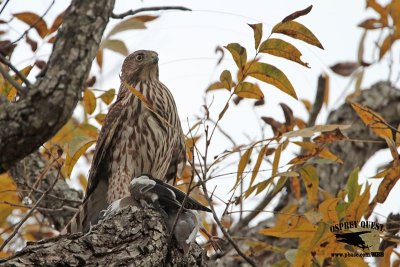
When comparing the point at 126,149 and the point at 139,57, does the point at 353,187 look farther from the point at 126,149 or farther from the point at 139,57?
the point at 139,57

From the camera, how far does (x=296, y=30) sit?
3.71 metres

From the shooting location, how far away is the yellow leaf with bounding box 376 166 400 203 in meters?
4.04

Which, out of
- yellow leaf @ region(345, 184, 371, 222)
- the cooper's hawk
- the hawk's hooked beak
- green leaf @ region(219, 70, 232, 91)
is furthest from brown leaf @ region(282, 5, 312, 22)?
the hawk's hooked beak

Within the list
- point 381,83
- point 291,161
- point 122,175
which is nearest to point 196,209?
point 291,161

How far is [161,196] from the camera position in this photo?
160 inches

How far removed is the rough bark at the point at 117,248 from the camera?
10.7ft

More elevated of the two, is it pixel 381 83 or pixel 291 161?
pixel 381 83

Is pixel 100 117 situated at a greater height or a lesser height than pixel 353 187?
greater

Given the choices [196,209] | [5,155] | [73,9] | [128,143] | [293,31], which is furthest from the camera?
[128,143]

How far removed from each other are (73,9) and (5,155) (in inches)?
24.8

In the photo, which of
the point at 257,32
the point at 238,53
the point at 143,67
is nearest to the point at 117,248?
the point at 238,53

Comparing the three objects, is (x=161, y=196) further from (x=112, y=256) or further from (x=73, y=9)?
(x=73, y=9)

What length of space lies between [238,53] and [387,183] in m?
1.08

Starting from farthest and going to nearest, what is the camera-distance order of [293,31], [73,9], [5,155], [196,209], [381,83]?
[381,83] → [196,209] → [293,31] → [73,9] → [5,155]
